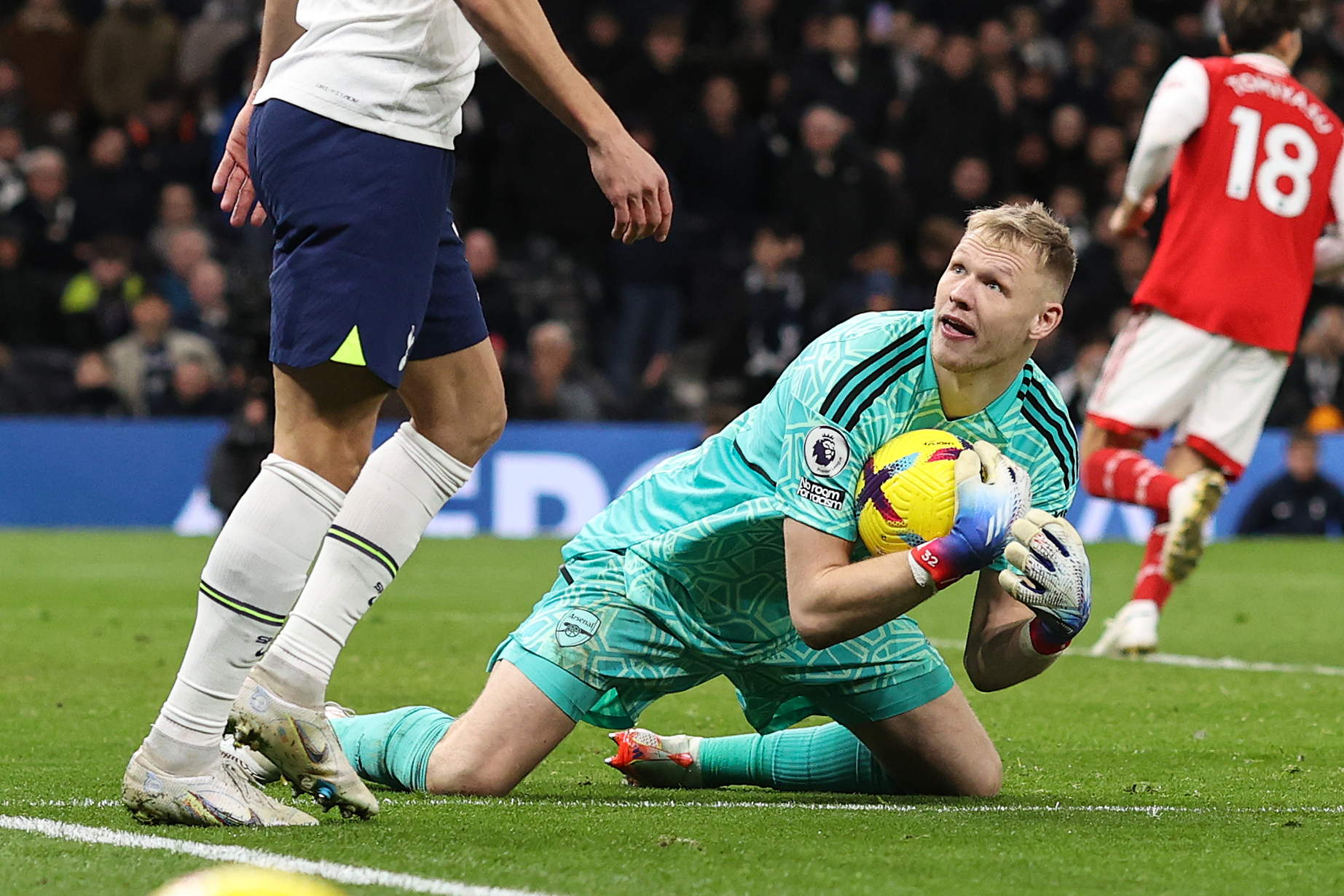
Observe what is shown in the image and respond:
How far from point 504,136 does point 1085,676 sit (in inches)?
357

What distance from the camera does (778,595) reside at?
13.8 ft

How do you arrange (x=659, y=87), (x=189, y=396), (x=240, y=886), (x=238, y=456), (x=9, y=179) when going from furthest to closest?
(x=659, y=87), (x=9, y=179), (x=189, y=396), (x=238, y=456), (x=240, y=886)

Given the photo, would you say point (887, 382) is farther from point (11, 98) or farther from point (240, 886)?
point (11, 98)

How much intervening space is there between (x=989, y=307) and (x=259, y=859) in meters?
1.79

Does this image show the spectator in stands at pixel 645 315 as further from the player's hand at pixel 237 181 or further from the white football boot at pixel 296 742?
the white football boot at pixel 296 742

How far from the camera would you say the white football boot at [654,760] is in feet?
14.4

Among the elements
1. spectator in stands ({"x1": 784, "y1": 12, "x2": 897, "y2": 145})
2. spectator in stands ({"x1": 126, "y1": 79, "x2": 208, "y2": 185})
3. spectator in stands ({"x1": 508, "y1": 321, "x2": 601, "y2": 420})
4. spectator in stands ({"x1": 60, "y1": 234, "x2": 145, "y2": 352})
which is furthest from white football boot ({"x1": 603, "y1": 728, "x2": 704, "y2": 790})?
spectator in stands ({"x1": 784, "y1": 12, "x2": 897, "y2": 145})

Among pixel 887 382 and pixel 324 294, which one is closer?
pixel 324 294

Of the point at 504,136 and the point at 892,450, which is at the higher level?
the point at 892,450

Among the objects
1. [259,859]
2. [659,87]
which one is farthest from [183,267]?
[259,859]

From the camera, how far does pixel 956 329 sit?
12.6ft

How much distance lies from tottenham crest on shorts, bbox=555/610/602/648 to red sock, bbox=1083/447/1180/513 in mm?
3229

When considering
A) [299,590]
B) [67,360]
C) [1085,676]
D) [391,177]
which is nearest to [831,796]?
[299,590]

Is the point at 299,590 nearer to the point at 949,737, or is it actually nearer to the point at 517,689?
the point at 517,689
